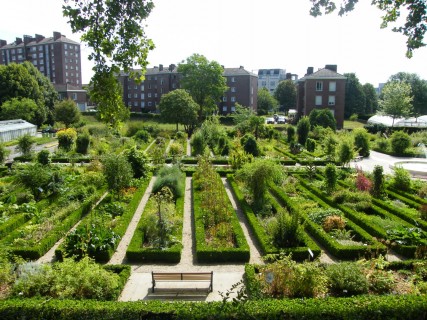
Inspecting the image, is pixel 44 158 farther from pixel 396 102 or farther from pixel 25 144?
pixel 396 102

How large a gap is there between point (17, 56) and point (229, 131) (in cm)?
7704

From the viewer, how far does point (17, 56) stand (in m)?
94.9

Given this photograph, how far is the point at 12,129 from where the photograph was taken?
39.3 m

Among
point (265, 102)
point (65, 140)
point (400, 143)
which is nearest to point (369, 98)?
point (265, 102)

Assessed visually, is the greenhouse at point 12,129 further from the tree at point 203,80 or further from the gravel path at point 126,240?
the gravel path at point 126,240

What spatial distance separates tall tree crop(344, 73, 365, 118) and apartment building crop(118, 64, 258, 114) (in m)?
17.7

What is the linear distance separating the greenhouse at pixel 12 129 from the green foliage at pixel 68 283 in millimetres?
32905

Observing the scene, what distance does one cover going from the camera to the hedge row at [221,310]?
21.7ft

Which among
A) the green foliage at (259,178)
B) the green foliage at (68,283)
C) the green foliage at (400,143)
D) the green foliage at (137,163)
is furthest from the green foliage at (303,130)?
the green foliage at (68,283)

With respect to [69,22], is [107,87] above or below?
below

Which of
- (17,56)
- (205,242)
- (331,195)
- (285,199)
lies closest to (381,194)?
(331,195)

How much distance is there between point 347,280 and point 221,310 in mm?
3528

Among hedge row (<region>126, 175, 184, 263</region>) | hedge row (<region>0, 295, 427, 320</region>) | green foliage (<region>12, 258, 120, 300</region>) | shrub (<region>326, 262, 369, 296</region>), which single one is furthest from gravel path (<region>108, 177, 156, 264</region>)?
shrub (<region>326, 262, 369, 296</region>)

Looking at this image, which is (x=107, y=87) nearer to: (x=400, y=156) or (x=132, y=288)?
(x=132, y=288)
